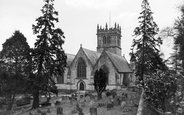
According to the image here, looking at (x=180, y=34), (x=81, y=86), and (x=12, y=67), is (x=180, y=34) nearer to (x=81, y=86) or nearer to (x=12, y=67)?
(x=12, y=67)

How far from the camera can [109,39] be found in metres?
69.6

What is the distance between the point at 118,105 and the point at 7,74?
1590 centimetres

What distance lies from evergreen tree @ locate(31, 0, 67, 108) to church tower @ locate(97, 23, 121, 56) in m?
42.8

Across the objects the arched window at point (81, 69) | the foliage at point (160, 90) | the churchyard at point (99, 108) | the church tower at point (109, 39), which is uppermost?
the church tower at point (109, 39)

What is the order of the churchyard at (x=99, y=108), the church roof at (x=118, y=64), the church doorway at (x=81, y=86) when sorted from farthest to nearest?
the church doorway at (x=81, y=86) → the church roof at (x=118, y=64) → the churchyard at (x=99, y=108)

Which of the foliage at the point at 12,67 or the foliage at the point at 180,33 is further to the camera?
the foliage at the point at 12,67

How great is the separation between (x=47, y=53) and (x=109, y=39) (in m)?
46.0

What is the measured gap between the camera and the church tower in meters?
68.1

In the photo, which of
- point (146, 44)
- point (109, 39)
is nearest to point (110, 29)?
point (109, 39)

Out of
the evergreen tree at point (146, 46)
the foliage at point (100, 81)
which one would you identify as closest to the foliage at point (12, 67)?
the foliage at point (100, 81)

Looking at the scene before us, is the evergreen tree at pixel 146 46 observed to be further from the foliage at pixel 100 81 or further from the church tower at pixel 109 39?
the church tower at pixel 109 39

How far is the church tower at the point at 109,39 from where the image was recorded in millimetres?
68106

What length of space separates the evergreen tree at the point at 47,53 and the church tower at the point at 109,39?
42768 millimetres

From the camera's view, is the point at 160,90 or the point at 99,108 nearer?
the point at 160,90
